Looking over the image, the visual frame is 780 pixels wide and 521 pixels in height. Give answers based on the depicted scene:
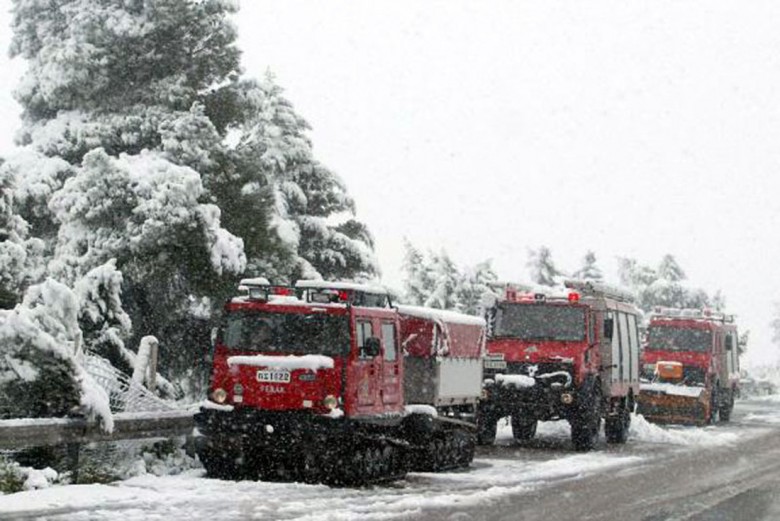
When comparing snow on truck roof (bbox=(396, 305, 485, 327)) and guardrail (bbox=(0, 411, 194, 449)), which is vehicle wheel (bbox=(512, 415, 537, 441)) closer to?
snow on truck roof (bbox=(396, 305, 485, 327))

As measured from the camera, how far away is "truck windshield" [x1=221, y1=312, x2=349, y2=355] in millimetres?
15688

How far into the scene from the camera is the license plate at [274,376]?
15.5 meters

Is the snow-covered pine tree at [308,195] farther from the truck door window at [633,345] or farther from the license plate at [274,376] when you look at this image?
the license plate at [274,376]

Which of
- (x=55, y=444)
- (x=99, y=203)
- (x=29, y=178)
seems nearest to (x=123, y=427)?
(x=55, y=444)

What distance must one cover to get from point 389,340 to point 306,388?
2037mm

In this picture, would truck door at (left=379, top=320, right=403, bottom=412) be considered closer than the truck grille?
Yes

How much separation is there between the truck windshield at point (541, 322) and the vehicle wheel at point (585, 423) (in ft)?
3.99

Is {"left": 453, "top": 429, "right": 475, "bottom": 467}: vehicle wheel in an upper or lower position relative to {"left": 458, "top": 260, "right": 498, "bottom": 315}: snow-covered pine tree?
lower

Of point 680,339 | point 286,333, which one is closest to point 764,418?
point 680,339

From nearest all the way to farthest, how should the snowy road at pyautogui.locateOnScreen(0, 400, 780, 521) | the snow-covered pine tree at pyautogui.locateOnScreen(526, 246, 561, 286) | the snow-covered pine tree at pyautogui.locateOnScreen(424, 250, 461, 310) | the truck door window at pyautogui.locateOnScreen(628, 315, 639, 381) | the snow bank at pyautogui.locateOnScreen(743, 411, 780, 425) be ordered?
the snowy road at pyautogui.locateOnScreen(0, 400, 780, 521), the truck door window at pyautogui.locateOnScreen(628, 315, 639, 381), the snow bank at pyautogui.locateOnScreen(743, 411, 780, 425), the snow-covered pine tree at pyautogui.locateOnScreen(424, 250, 461, 310), the snow-covered pine tree at pyautogui.locateOnScreen(526, 246, 561, 286)

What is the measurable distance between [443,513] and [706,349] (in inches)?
937

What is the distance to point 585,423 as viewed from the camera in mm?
23672

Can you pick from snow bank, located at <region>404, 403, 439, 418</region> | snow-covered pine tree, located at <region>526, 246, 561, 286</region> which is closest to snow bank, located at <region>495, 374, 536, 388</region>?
snow bank, located at <region>404, 403, 439, 418</region>

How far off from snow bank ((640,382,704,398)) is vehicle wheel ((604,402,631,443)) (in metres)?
7.39
